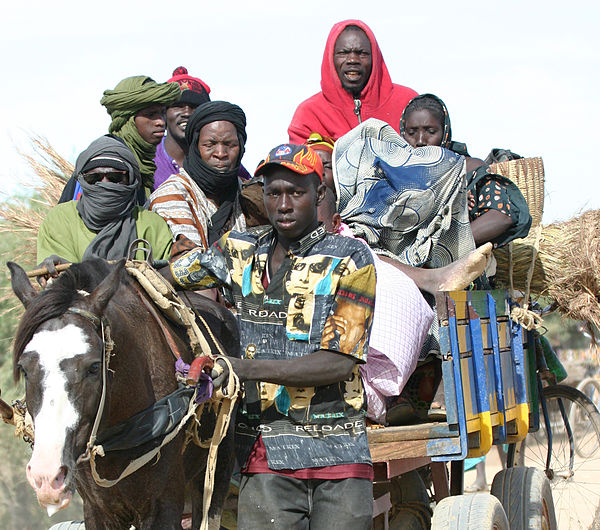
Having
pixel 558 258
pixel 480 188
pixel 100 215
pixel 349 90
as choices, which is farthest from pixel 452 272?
pixel 349 90

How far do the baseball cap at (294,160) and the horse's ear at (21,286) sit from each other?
910 mm

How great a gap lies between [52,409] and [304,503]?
1049 millimetres

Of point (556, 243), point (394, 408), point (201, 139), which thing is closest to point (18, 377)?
point (394, 408)

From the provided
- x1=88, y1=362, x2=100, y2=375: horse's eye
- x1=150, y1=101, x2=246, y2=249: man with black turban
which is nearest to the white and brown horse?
x1=88, y1=362, x2=100, y2=375: horse's eye

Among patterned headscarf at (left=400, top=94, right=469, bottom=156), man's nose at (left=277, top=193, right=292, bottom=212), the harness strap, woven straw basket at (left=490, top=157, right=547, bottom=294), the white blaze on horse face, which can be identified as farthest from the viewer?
woven straw basket at (left=490, top=157, right=547, bottom=294)

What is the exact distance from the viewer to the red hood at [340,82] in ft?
21.6

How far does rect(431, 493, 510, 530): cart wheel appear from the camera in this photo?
443 centimetres

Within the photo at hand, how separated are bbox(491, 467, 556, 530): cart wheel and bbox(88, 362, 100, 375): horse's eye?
3350mm

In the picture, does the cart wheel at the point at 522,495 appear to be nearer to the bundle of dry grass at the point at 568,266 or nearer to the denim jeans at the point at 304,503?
the bundle of dry grass at the point at 568,266

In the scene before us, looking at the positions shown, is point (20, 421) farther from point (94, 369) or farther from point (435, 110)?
point (435, 110)

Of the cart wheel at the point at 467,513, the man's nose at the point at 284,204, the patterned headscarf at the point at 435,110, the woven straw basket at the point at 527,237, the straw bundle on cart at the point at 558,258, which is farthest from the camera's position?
the straw bundle on cart at the point at 558,258

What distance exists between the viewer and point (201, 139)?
5.44 metres

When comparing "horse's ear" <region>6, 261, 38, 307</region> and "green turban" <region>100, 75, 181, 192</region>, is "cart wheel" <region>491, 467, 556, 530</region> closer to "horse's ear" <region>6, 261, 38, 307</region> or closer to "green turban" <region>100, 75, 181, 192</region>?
"green turban" <region>100, 75, 181, 192</region>

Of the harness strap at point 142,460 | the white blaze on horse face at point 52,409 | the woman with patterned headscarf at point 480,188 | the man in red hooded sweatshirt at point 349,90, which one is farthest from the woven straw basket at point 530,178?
the white blaze on horse face at point 52,409
